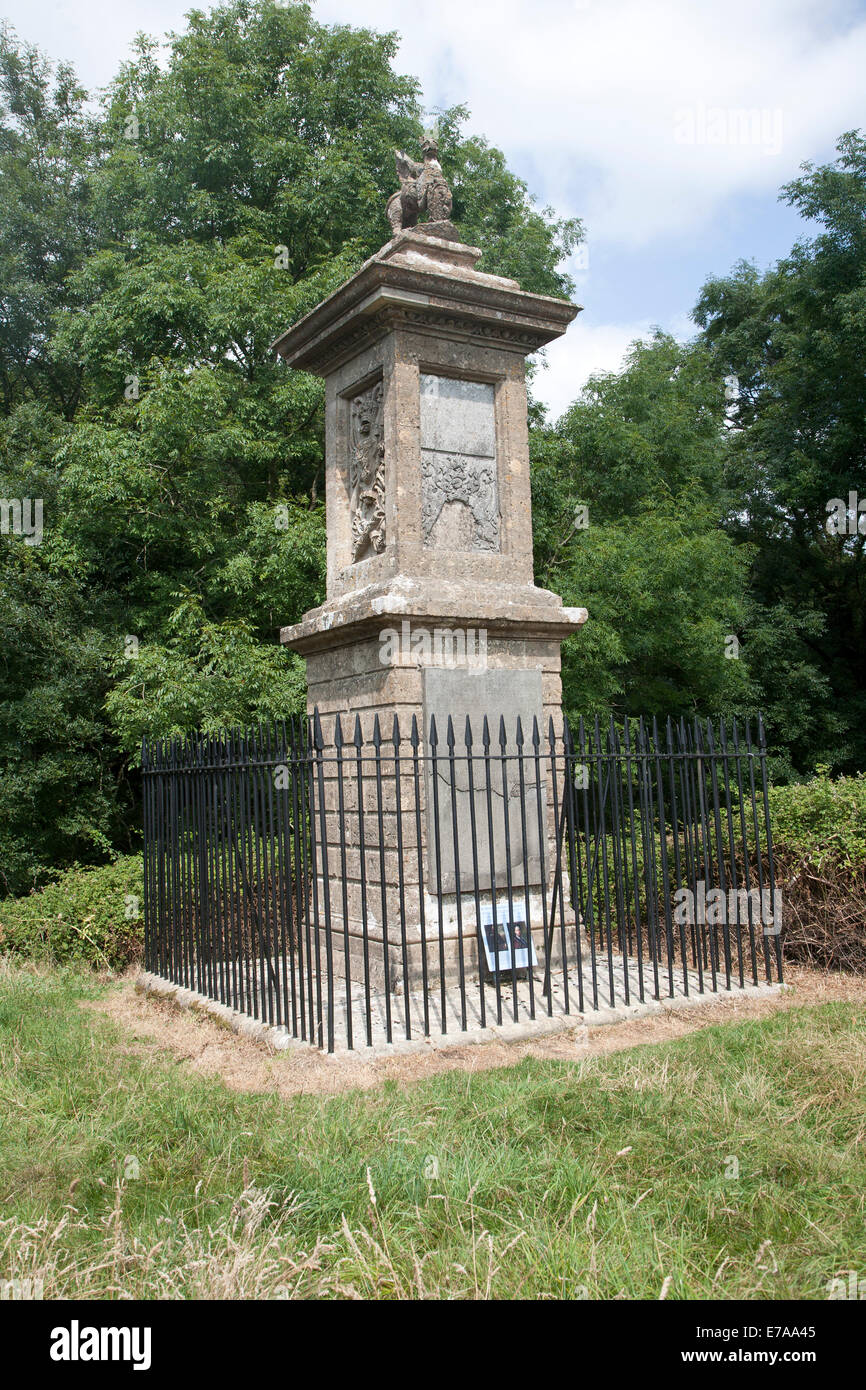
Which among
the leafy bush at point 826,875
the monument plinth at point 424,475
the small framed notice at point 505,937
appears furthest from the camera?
the leafy bush at point 826,875

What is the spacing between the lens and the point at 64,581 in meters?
13.5

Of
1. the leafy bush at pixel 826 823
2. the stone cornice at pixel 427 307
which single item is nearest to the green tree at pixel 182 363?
the stone cornice at pixel 427 307

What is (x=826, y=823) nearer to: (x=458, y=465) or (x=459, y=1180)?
(x=458, y=465)

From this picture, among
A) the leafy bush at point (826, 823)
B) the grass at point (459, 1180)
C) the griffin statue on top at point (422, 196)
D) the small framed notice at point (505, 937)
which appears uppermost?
the griffin statue on top at point (422, 196)

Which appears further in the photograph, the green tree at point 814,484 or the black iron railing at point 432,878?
the green tree at point 814,484

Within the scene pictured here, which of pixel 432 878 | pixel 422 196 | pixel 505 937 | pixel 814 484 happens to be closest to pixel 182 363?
pixel 422 196

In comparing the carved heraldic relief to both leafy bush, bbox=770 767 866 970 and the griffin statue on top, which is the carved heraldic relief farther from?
leafy bush, bbox=770 767 866 970

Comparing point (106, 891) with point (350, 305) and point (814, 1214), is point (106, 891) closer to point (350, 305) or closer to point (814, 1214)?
point (350, 305)

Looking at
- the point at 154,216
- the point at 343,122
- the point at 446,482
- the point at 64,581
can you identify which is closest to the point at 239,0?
the point at 343,122

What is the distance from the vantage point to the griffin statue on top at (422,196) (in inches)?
297

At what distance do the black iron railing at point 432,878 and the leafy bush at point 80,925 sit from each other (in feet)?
5.11

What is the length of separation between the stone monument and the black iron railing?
0.13 m

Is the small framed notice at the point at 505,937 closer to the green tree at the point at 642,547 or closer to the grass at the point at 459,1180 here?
the grass at the point at 459,1180

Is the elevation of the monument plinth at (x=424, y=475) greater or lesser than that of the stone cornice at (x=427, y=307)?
lesser
